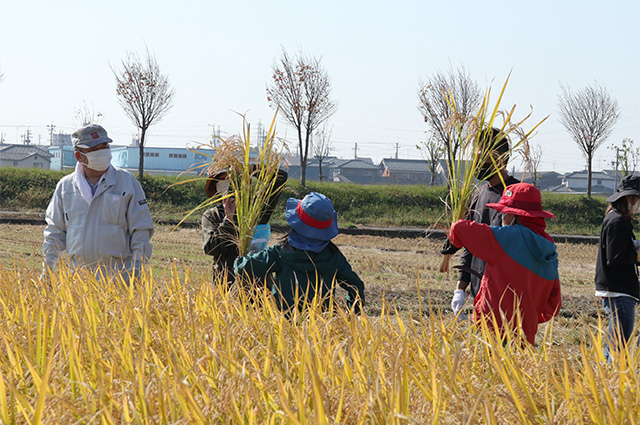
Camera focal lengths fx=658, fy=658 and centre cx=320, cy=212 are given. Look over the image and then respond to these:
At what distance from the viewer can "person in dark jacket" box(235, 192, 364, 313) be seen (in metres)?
3.36

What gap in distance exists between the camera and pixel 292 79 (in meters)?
27.7

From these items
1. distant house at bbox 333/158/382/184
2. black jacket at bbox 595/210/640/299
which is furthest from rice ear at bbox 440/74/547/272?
distant house at bbox 333/158/382/184

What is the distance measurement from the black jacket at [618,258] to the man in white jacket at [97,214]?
3.00 m

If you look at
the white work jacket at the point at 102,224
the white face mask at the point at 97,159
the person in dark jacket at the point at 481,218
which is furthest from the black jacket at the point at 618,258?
the white face mask at the point at 97,159

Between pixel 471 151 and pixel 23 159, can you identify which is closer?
pixel 471 151

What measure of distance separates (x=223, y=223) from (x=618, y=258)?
261cm

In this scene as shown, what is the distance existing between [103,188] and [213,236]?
0.72 m

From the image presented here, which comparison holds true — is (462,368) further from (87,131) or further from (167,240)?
(167,240)

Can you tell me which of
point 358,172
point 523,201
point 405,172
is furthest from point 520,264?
point 358,172

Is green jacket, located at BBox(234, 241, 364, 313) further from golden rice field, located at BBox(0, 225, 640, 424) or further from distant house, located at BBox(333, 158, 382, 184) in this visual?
distant house, located at BBox(333, 158, 382, 184)

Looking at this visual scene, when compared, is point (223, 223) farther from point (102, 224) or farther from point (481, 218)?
point (481, 218)

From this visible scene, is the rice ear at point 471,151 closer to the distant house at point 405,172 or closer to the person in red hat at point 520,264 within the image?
the person in red hat at point 520,264

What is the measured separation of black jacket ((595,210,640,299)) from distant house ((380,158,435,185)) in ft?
219

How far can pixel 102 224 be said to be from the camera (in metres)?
3.88
